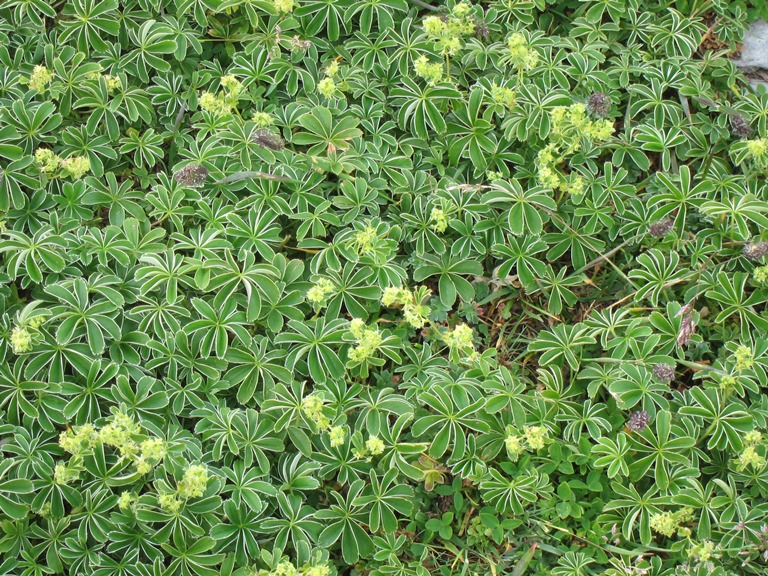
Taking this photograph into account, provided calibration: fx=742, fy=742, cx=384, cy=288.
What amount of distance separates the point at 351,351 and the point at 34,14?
2495 mm

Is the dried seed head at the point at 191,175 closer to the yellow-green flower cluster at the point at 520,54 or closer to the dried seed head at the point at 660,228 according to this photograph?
the yellow-green flower cluster at the point at 520,54

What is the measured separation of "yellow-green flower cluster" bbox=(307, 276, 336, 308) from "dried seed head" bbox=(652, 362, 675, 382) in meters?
1.49

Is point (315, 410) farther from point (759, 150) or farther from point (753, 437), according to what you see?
point (759, 150)

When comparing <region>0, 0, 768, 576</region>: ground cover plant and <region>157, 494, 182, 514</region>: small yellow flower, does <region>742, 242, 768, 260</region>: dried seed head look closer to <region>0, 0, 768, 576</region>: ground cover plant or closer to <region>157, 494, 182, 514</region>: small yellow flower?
<region>0, 0, 768, 576</region>: ground cover plant

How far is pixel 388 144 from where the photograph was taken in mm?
3764

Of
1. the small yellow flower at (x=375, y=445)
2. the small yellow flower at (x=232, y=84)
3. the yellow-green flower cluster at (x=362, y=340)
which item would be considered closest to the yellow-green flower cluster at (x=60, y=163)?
the small yellow flower at (x=232, y=84)

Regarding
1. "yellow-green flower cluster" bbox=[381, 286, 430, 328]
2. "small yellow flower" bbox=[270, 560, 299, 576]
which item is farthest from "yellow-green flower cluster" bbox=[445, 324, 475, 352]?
"small yellow flower" bbox=[270, 560, 299, 576]

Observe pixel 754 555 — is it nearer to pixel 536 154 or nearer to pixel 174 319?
pixel 536 154

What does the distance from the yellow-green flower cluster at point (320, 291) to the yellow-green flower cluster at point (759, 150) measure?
6.96 feet

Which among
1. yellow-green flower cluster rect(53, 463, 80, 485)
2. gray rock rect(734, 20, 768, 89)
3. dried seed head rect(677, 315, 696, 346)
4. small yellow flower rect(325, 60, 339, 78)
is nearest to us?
yellow-green flower cluster rect(53, 463, 80, 485)

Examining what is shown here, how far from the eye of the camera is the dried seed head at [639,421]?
124 inches

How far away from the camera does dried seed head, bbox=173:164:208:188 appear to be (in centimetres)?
352

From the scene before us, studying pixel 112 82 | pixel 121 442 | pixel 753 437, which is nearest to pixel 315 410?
pixel 121 442

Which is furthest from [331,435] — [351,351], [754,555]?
[754,555]
